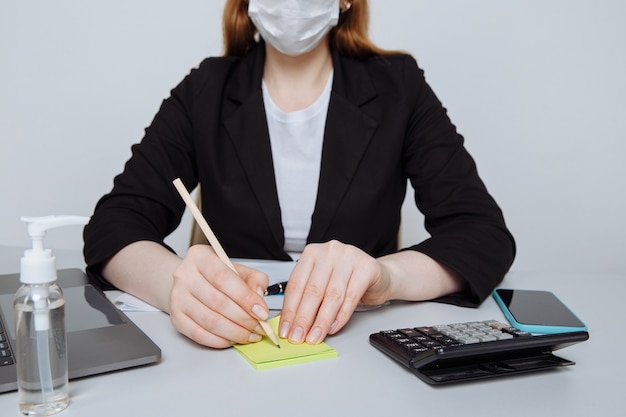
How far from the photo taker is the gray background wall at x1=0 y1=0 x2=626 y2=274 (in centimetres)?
201

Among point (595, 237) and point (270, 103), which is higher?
point (270, 103)

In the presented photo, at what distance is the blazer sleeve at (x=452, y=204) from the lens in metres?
1.01

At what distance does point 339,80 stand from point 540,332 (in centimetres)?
78

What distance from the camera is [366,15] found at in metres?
1.47

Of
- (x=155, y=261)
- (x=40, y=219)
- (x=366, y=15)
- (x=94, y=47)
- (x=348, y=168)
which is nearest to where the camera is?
(x=40, y=219)

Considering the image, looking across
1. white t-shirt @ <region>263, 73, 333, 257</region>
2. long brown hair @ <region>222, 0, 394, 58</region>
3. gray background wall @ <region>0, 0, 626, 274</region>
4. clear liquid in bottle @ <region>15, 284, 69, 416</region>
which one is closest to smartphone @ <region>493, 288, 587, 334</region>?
white t-shirt @ <region>263, 73, 333, 257</region>

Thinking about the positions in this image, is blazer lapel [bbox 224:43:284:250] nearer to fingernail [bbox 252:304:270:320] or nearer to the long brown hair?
the long brown hair

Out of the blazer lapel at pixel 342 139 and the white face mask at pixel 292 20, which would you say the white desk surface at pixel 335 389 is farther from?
the white face mask at pixel 292 20

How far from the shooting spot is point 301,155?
136 cm

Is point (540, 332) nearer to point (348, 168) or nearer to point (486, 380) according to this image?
point (486, 380)

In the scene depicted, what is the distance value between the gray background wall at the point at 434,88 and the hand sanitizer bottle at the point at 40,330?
162cm

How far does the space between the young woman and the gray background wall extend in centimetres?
62

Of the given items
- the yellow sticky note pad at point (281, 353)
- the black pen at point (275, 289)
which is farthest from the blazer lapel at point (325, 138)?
the yellow sticky note pad at point (281, 353)

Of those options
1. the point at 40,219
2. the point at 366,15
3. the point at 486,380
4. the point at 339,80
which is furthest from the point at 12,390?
the point at 366,15
